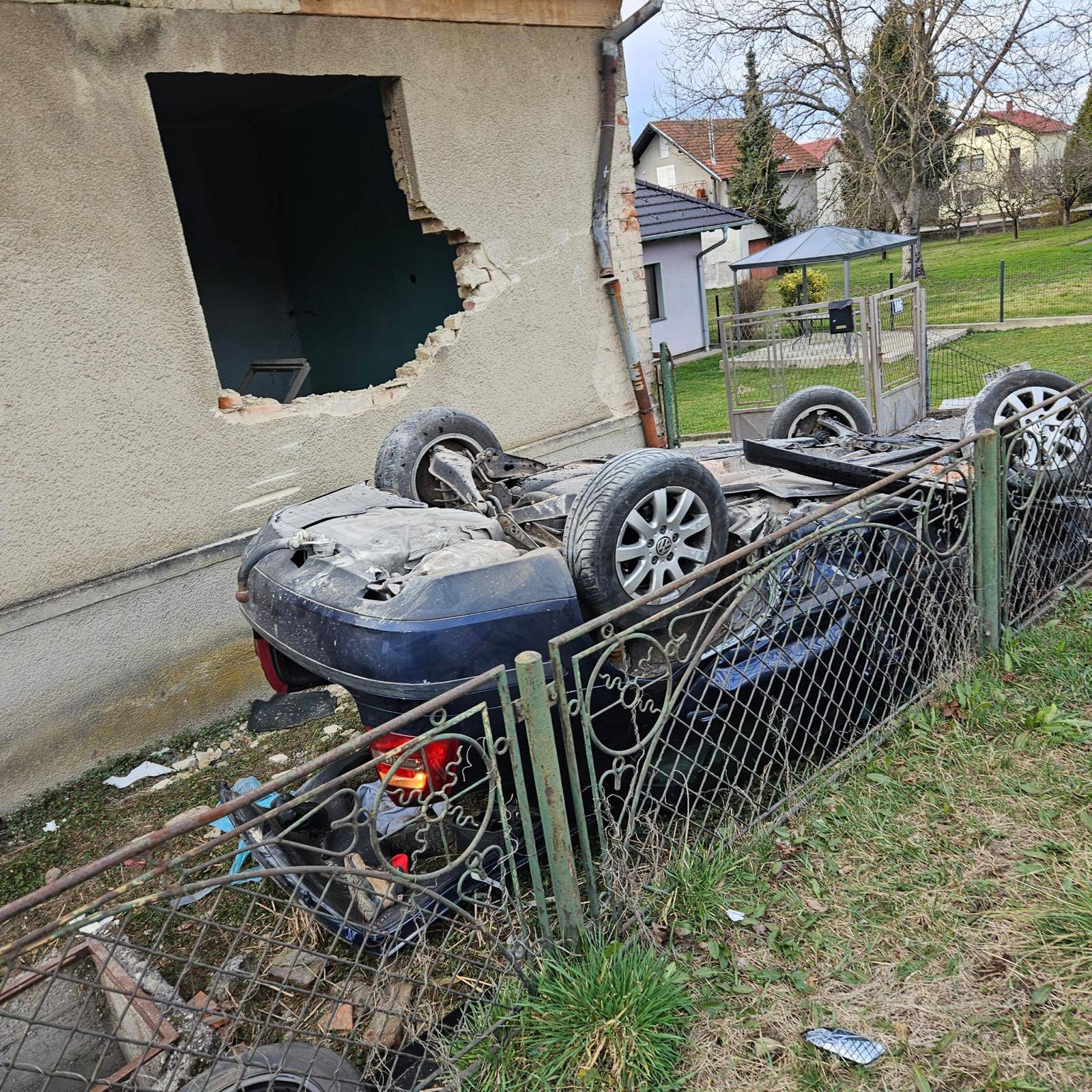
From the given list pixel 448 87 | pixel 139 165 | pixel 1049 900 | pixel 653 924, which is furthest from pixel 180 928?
pixel 448 87

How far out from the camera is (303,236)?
32.5 feet

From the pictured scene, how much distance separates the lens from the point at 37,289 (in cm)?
481

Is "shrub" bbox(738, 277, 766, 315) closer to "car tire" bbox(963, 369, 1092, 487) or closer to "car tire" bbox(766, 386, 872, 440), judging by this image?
"car tire" bbox(766, 386, 872, 440)

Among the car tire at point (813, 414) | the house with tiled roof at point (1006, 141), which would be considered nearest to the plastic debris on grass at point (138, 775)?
the car tire at point (813, 414)

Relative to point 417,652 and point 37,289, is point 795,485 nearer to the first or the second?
point 417,652

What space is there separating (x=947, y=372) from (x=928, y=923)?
11.6 meters

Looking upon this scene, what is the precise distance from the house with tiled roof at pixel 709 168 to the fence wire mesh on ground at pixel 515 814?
28965mm

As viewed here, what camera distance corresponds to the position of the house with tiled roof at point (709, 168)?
32719 mm

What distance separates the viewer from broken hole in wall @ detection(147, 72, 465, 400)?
8.48 meters

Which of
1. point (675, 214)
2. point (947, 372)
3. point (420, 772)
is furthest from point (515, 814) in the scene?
point (675, 214)

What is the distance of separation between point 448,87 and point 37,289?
3.15 metres

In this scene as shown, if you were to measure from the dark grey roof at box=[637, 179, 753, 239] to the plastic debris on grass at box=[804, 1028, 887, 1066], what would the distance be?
53.0 ft

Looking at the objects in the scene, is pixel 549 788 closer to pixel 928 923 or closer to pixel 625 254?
pixel 928 923

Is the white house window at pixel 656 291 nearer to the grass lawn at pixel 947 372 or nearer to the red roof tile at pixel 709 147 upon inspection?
the grass lawn at pixel 947 372
